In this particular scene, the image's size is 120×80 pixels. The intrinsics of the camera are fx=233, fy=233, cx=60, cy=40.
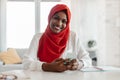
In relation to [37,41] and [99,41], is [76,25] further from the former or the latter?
[37,41]

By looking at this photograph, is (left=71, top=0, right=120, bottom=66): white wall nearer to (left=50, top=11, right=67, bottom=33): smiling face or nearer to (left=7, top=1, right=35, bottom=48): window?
(left=7, top=1, right=35, bottom=48): window

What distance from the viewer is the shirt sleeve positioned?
1624 mm

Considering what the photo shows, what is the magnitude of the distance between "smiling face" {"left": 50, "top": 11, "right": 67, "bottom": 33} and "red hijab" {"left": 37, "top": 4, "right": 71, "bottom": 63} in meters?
0.04

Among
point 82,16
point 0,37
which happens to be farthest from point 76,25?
point 0,37

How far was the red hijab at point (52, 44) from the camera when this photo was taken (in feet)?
5.95

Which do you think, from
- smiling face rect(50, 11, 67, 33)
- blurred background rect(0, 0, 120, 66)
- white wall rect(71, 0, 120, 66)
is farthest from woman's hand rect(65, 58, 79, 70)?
blurred background rect(0, 0, 120, 66)

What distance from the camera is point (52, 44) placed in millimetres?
1817

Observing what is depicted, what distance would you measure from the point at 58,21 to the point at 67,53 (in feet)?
0.93

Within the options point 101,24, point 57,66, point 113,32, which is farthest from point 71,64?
point 101,24

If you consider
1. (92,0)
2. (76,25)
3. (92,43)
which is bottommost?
(92,43)

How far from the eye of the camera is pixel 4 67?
4484 mm

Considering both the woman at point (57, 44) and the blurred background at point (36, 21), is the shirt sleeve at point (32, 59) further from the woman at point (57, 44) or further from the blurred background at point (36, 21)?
the blurred background at point (36, 21)

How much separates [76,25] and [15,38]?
1.50m

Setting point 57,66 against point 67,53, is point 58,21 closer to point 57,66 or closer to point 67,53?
point 67,53
